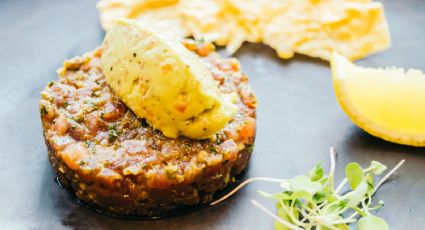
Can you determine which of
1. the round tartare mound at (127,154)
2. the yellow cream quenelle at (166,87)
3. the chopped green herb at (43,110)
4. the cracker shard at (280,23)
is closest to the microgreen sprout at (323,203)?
the round tartare mound at (127,154)

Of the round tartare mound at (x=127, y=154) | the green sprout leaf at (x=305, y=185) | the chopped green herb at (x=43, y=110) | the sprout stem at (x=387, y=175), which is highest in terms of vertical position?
the chopped green herb at (x=43, y=110)

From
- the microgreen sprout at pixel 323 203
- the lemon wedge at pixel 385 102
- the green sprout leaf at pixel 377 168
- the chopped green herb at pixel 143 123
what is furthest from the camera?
the lemon wedge at pixel 385 102

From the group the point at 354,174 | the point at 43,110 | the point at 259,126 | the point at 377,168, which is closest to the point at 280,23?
the point at 259,126

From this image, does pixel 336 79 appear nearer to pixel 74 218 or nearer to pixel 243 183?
pixel 243 183

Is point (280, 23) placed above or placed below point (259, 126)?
above

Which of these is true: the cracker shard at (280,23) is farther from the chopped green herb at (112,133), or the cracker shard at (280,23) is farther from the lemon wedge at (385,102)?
the chopped green herb at (112,133)

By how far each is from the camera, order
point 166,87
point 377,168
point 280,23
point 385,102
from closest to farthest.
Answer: point 166,87 → point 377,168 → point 385,102 → point 280,23

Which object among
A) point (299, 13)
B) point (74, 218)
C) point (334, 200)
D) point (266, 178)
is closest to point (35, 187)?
point (74, 218)

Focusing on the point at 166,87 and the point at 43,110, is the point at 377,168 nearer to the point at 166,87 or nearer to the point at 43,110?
the point at 166,87
